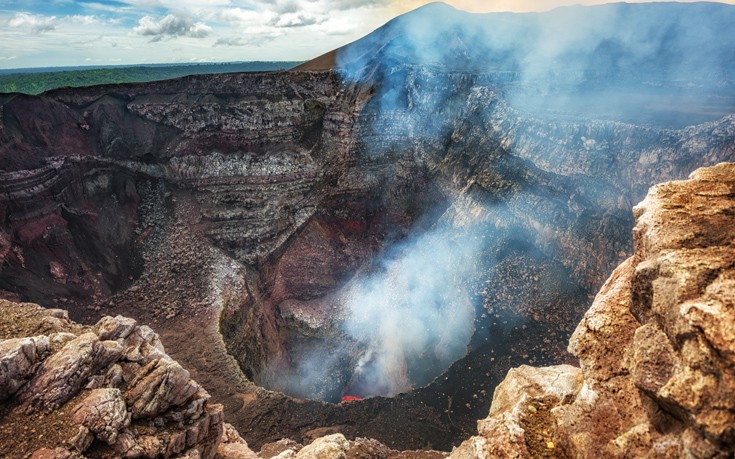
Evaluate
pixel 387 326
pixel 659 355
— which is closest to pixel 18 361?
pixel 659 355

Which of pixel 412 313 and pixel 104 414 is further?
pixel 412 313

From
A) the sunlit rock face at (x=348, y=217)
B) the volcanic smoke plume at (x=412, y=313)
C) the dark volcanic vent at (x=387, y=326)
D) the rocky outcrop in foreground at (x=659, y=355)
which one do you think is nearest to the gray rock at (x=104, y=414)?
the rocky outcrop in foreground at (x=659, y=355)

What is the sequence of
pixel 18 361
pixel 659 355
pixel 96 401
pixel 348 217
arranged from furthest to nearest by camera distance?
pixel 348 217, pixel 96 401, pixel 18 361, pixel 659 355

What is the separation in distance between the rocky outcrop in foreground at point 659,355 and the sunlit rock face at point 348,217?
1293cm

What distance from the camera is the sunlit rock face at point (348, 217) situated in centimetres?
2262

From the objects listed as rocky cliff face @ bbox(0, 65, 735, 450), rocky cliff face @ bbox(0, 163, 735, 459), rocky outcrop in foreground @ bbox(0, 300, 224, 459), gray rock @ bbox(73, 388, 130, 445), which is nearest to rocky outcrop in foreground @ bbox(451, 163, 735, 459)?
rocky cliff face @ bbox(0, 163, 735, 459)

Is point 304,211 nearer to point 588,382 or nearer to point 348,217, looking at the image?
point 348,217

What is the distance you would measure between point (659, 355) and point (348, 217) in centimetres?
3064

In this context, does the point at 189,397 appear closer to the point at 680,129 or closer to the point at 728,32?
the point at 680,129

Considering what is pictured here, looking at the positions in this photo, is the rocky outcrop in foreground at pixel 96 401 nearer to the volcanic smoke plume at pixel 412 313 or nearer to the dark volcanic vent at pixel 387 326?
the dark volcanic vent at pixel 387 326

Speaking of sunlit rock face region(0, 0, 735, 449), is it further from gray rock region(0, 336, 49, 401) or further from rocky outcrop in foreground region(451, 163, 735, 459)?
rocky outcrop in foreground region(451, 163, 735, 459)

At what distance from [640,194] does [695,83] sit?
16.8 meters

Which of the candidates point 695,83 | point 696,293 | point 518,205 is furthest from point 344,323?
point 695,83

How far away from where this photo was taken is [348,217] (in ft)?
119
